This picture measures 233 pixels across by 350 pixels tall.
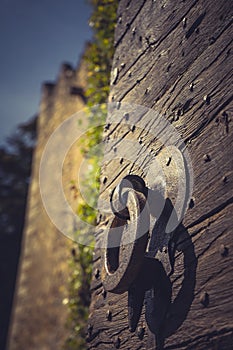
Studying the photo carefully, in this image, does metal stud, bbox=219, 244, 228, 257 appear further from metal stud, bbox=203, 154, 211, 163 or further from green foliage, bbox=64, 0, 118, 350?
green foliage, bbox=64, 0, 118, 350

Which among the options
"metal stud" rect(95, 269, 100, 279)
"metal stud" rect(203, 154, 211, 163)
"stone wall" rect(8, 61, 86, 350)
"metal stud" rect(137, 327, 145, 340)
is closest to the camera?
"metal stud" rect(203, 154, 211, 163)

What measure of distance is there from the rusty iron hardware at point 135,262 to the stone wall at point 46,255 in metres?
3.70

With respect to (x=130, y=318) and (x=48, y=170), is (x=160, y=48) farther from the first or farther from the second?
(x=48, y=170)

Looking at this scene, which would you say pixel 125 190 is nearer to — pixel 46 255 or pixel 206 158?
pixel 206 158

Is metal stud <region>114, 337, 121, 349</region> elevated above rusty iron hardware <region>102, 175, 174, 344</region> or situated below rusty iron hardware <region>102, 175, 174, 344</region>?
below

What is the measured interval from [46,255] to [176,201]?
5441mm

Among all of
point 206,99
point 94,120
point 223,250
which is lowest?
point 223,250

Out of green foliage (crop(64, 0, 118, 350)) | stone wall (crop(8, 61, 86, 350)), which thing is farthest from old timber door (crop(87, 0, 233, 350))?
stone wall (crop(8, 61, 86, 350))

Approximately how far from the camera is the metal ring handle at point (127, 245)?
115 centimetres

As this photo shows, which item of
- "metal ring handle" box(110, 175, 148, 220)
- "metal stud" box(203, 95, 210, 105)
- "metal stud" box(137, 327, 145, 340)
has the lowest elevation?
"metal stud" box(137, 327, 145, 340)

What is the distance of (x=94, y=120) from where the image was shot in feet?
11.6

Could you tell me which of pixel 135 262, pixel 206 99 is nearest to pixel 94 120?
pixel 206 99

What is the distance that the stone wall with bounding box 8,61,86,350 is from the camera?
5629 mm

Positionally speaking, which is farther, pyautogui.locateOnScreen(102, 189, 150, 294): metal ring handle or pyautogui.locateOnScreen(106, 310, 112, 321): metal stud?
pyautogui.locateOnScreen(106, 310, 112, 321): metal stud
